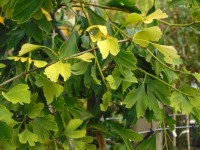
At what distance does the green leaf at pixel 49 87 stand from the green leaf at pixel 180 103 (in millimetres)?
247

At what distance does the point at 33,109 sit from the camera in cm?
76

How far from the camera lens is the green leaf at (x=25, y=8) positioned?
774mm

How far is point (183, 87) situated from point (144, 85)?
9 cm

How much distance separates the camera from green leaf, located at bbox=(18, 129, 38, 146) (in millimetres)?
735

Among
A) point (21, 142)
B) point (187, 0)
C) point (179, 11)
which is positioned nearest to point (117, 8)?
point (187, 0)

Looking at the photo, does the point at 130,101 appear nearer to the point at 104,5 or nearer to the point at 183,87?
the point at 183,87

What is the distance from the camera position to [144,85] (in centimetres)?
84

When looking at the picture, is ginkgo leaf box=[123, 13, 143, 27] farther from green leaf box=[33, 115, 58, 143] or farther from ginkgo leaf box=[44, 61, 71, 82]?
green leaf box=[33, 115, 58, 143]

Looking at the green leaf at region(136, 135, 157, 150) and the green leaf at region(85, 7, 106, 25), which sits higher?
the green leaf at region(85, 7, 106, 25)

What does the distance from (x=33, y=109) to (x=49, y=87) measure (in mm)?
64

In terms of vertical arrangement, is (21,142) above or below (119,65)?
below

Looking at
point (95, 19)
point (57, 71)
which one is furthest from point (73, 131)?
point (95, 19)

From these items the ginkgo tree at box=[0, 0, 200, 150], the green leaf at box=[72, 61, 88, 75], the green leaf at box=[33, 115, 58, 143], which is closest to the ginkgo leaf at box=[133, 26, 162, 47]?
the ginkgo tree at box=[0, 0, 200, 150]

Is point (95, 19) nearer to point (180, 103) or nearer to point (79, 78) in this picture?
point (79, 78)
